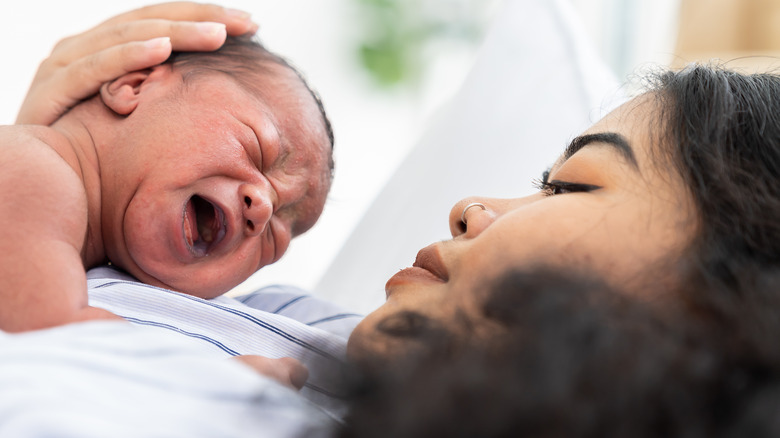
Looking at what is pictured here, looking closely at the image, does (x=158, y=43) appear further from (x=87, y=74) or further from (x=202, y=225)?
(x=202, y=225)

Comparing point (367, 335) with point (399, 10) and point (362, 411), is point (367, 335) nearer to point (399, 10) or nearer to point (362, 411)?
point (362, 411)

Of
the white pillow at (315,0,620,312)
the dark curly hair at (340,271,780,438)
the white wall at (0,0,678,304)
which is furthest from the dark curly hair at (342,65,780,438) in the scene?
the white wall at (0,0,678,304)

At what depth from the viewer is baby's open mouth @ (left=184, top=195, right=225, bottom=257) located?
3.21 ft

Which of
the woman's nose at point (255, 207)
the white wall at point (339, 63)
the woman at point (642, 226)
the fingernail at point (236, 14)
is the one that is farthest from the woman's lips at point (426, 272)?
the white wall at point (339, 63)

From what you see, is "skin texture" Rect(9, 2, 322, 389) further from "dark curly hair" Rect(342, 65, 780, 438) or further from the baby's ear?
"dark curly hair" Rect(342, 65, 780, 438)

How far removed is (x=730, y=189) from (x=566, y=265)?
176 mm

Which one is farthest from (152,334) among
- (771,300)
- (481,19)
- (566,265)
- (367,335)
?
(481,19)

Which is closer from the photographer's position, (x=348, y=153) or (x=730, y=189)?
(x=730, y=189)

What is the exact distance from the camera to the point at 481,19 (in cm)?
321

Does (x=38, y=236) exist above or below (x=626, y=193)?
below

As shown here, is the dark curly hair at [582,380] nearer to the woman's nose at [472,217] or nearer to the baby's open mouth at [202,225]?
the woman's nose at [472,217]

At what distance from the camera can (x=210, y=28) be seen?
1.12m

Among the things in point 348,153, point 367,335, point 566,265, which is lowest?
point 348,153

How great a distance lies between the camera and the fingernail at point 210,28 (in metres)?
1.11
